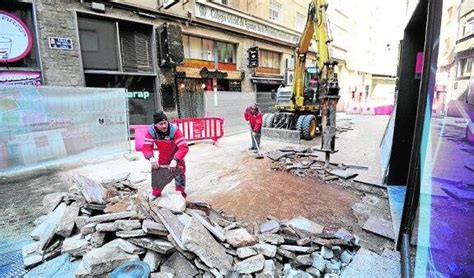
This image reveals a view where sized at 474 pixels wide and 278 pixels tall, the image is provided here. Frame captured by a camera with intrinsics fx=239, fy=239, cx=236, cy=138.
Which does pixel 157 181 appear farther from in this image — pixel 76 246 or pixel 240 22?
pixel 240 22

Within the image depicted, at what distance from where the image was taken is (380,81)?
1380 inches

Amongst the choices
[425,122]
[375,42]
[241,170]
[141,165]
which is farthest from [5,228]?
[375,42]

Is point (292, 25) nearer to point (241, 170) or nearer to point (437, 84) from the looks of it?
point (241, 170)

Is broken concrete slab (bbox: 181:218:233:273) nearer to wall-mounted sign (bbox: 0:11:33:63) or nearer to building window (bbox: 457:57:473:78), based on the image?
building window (bbox: 457:57:473:78)

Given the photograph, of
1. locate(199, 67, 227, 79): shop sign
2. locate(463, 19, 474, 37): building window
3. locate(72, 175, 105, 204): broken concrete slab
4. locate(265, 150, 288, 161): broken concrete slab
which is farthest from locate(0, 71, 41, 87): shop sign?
locate(463, 19, 474, 37): building window

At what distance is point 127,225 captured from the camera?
2.89 meters

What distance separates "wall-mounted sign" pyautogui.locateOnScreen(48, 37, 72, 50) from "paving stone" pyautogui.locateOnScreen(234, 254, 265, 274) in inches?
401

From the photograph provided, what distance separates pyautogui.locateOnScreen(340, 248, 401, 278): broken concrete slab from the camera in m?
2.64

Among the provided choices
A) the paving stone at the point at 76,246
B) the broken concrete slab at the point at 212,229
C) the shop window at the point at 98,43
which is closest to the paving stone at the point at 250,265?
the broken concrete slab at the point at 212,229

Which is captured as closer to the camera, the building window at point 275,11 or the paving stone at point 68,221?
the paving stone at point 68,221

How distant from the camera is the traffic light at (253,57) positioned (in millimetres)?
15867

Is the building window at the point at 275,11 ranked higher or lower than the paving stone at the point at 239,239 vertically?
higher

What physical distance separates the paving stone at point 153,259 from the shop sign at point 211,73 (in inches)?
461

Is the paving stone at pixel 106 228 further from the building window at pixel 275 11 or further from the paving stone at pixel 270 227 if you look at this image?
the building window at pixel 275 11
